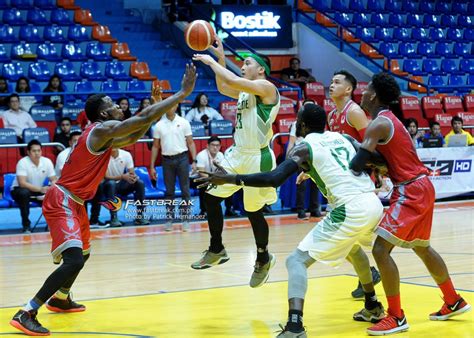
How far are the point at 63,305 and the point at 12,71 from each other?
1130 cm

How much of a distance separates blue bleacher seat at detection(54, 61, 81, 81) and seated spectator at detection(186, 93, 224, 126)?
318 cm

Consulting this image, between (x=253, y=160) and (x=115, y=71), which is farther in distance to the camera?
(x=115, y=71)

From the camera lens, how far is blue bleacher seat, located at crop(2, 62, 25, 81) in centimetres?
1775

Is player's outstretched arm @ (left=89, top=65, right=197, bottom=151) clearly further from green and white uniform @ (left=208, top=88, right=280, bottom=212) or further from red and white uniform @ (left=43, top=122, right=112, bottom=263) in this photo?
green and white uniform @ (left=208, top=88, right=280, bottom=212)

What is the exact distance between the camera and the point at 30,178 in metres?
13.5

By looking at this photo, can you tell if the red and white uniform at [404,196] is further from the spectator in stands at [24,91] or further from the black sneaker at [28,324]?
the spectator in stands at [24,91]

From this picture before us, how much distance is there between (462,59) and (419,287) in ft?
59.1

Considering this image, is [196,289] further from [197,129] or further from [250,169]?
[197,129]

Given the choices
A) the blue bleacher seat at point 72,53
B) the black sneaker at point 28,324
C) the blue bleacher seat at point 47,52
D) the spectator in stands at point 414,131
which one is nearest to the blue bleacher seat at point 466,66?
the spectator in stands at point 414,131

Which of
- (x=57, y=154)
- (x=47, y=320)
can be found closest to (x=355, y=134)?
(x=47, y=320)

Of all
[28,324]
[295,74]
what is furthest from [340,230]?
[295,74]

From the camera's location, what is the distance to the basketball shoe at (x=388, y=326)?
636 centimetres

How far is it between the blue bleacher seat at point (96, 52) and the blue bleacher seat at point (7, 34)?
1621 millimetres

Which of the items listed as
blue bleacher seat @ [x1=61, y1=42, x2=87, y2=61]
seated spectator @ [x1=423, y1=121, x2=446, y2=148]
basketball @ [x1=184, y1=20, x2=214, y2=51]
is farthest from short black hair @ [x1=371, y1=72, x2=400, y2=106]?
blue bleacher seat @ [x1=61, y1=42, x2=87, y2=61]
